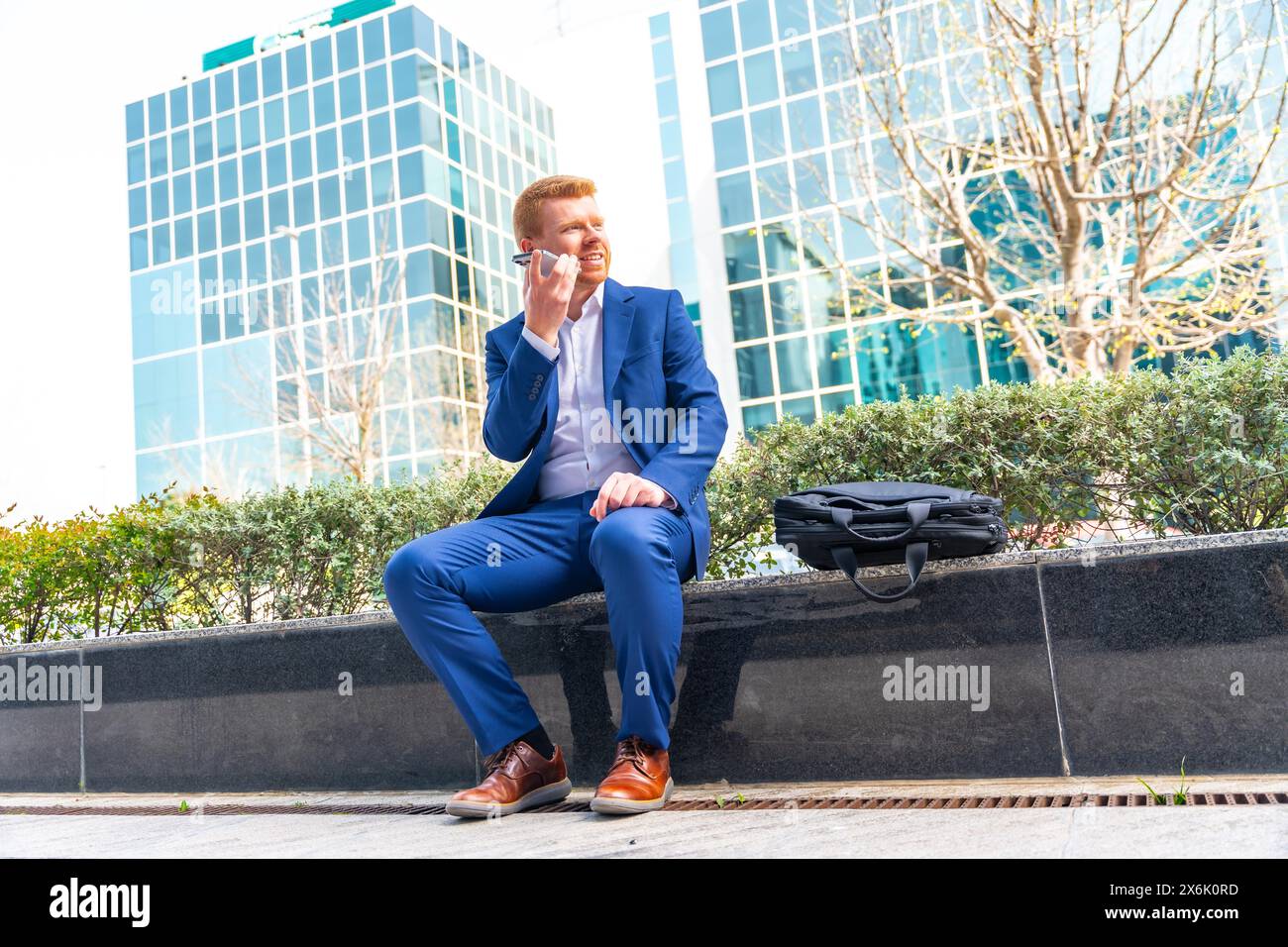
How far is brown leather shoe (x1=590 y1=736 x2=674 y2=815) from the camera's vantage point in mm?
3080

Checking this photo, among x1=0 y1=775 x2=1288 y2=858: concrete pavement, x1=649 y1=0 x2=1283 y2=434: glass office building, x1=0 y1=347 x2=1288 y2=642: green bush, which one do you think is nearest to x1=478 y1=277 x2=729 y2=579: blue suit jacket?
x1=0 y1=347 x2=1288 y2=642: green bush

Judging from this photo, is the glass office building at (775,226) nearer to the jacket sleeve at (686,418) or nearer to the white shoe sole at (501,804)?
the jacket sleeve at (686,418)

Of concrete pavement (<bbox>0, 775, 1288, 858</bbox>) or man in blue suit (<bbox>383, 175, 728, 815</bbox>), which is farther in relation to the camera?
man in blue suit (<bbox>383, 175, 728, 815</bbox>)

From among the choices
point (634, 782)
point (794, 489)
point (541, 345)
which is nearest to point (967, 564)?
point (794, 489)

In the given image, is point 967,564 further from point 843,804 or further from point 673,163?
point 673,163

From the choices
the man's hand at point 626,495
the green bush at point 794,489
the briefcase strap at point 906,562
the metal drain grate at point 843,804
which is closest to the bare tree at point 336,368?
the green bush at point 794,489

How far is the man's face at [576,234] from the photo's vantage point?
151 inches

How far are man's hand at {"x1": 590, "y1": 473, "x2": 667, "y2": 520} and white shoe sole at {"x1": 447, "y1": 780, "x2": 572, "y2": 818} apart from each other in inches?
35.8

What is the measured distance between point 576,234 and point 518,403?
682 mm

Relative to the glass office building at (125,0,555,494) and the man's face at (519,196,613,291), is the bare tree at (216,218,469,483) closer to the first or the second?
the glass office building at (125,0,555,494)

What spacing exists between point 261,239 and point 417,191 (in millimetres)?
6527

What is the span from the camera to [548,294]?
3479mm
